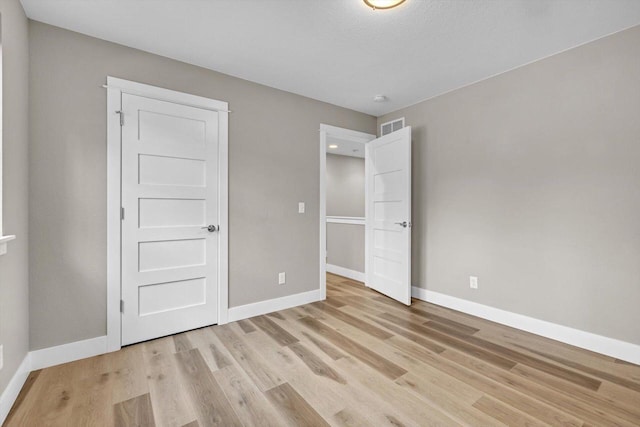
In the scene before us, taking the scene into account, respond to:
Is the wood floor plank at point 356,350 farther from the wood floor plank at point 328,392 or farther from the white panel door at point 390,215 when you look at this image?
the white panel door at point 390,215

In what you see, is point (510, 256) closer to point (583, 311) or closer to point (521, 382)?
point (583, 311)

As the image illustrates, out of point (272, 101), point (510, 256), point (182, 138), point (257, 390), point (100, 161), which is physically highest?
point (272, 101)

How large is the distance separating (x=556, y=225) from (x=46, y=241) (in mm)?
4073

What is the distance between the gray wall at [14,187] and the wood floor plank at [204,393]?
3.06ft

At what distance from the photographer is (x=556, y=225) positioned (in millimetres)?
2539

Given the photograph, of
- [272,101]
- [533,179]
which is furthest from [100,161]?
[533,179]

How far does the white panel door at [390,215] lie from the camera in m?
3.39

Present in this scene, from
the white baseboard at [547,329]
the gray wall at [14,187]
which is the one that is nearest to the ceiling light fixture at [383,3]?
the gray wall at [14,187]

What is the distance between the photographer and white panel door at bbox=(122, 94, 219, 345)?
7.87 ft

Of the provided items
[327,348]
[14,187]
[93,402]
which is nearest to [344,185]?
[327,348]

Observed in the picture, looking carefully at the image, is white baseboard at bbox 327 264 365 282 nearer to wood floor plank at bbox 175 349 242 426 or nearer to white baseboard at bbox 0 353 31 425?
wood floor plank at bbox 175 349 242 426

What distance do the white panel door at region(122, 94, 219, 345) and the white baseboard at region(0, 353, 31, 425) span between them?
0.56 metres

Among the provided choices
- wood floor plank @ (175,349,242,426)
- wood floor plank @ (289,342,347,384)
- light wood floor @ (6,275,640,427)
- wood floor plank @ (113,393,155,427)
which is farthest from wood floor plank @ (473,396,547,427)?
wood floor plank @ (113,393,155,427)

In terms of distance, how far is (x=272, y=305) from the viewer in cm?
320
